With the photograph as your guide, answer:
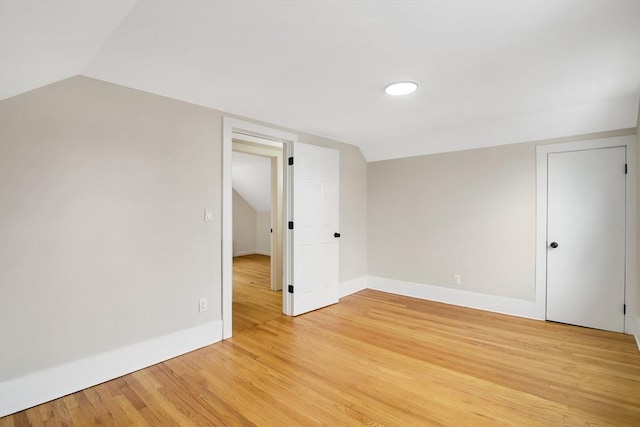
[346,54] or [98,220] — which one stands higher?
[346,54]

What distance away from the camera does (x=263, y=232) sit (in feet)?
28.2

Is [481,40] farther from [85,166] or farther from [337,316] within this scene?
[337,316]

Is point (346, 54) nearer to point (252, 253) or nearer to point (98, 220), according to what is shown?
point (98, 220)

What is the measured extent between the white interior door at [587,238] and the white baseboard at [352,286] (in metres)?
2.38

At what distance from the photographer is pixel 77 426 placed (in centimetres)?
176

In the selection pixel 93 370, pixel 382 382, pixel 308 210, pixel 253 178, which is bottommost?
pixel 382 382

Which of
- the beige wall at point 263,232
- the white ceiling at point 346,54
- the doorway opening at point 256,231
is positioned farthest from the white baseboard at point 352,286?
the beige wall at point 263,232

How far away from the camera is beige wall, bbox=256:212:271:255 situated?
27.7 feet

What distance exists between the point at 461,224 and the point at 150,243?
365 centimetres

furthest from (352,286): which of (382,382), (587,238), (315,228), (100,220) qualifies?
(100,220)

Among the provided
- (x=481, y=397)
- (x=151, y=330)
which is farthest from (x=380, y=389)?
(x=151, y=330)

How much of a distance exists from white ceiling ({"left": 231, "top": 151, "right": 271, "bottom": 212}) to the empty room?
269 cm

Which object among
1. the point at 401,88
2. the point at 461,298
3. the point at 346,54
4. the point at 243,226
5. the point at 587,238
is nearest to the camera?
the point at 346,54

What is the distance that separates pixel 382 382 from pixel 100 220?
242 cm
